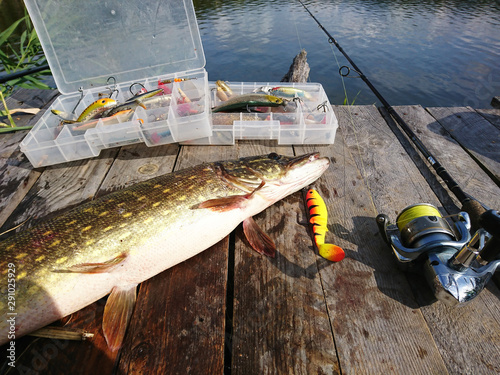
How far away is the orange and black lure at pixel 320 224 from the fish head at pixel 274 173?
0.55 ft

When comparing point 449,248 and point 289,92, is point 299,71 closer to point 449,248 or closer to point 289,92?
point 289,92

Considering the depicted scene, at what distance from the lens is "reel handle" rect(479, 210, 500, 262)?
1348 millimetres

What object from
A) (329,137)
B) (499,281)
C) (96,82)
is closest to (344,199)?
(329,137)

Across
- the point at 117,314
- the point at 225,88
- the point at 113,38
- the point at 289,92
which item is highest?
the point at 113,38

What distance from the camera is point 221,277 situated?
73.4 inches

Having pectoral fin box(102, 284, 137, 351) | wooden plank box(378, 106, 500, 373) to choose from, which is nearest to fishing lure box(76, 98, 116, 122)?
pectoral fin box(102, 284, 137, 351)

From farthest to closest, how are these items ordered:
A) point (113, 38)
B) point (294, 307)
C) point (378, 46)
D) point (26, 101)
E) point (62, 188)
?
point (378, 46), point (26, 101), point (113, 38), point (62, 188), point (294, 307)

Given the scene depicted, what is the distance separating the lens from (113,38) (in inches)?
155

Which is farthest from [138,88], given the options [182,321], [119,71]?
[182,321]

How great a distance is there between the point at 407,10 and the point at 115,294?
87.1 feet

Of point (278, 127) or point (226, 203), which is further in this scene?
point (278, 127)

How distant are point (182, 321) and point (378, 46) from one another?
15.9 m

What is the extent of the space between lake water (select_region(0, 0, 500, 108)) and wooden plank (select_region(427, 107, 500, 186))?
5.86 m

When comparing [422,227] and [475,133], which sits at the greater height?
[422,227]
